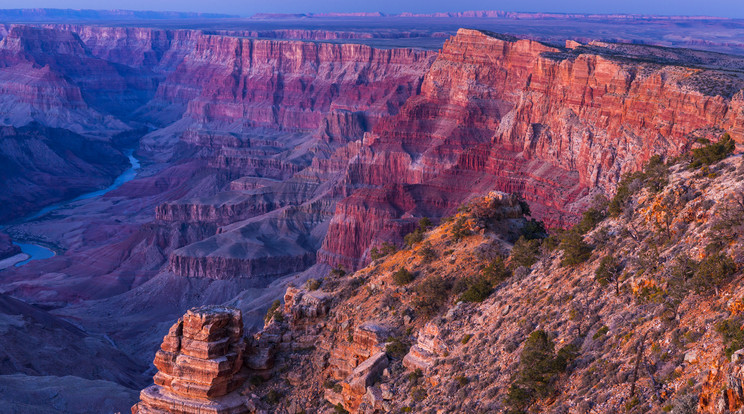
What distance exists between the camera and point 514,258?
2995 centimetres

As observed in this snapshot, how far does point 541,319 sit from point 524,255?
6.25m

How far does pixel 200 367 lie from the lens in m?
29.5

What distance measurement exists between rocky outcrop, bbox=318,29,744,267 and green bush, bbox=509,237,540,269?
97.2 feet

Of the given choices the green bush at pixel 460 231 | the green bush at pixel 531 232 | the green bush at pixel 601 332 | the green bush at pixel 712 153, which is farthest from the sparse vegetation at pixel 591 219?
the green bush at pixel 601 332

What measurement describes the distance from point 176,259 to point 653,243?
88532 millimetres

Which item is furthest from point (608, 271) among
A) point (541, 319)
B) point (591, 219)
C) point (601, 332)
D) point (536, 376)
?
point (591, 219)

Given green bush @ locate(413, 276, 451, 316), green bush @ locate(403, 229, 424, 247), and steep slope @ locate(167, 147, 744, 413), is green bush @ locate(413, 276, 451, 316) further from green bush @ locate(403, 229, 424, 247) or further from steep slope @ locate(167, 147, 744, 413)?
green bush @ locate(403, 229, 424, 247)

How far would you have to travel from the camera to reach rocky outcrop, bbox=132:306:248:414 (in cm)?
2953

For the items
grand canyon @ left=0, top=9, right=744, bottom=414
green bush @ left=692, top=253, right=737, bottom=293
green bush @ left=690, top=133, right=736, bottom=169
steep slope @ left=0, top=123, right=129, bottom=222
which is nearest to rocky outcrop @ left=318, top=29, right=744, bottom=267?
grand canyon @ left=0, top=9, right=744, bottom=414

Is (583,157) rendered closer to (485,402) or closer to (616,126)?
(616,126)

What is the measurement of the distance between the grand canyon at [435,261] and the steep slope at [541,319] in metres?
0.09

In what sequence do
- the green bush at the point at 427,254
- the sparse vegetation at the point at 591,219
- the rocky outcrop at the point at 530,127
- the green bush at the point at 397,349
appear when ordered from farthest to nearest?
the rocky outcrop at the point at 530,127, the green bush at the point at 427,254, the sparse vegetation at the point at 591,219, the green bush at the point at 397,349

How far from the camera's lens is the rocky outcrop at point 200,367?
1163 inches

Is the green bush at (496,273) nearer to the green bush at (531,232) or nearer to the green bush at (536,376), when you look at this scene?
the green bush at (531,232)
